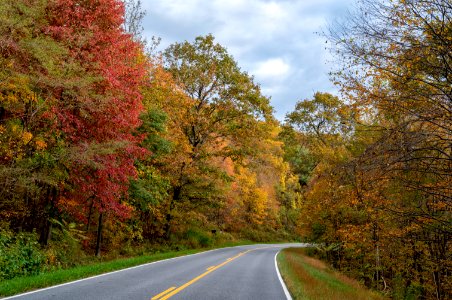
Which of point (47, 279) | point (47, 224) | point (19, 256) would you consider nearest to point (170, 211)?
point (47, 224)

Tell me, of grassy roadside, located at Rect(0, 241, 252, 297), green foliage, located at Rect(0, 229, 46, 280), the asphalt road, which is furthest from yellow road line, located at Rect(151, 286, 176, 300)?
green foliage, located at Rect(0, 229, 46, 280)

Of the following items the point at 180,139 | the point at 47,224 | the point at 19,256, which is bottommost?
the point at 19,256

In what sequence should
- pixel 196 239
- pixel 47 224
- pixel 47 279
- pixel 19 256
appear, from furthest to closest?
pixel 196 239 < pixel 47 224 < pixel 19 256 < pixel 47 279

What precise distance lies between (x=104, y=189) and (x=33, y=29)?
20.6ft

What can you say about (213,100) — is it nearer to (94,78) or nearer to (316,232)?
(316,232)

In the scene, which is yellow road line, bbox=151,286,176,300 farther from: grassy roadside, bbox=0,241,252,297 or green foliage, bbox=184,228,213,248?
green foliage, bbox=184,228,213,248

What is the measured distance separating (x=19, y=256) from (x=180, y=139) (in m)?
15.7

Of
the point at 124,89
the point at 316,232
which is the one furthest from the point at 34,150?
the point at 316,232

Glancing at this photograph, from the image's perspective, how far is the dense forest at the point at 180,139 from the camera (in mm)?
8664

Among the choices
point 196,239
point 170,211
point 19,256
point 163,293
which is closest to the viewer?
point 163,293

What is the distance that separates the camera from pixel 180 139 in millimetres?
26109

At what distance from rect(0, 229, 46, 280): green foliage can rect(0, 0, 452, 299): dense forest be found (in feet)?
0.17

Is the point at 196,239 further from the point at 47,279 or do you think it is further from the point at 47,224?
the point at 47,279

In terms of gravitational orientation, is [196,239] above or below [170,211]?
below
